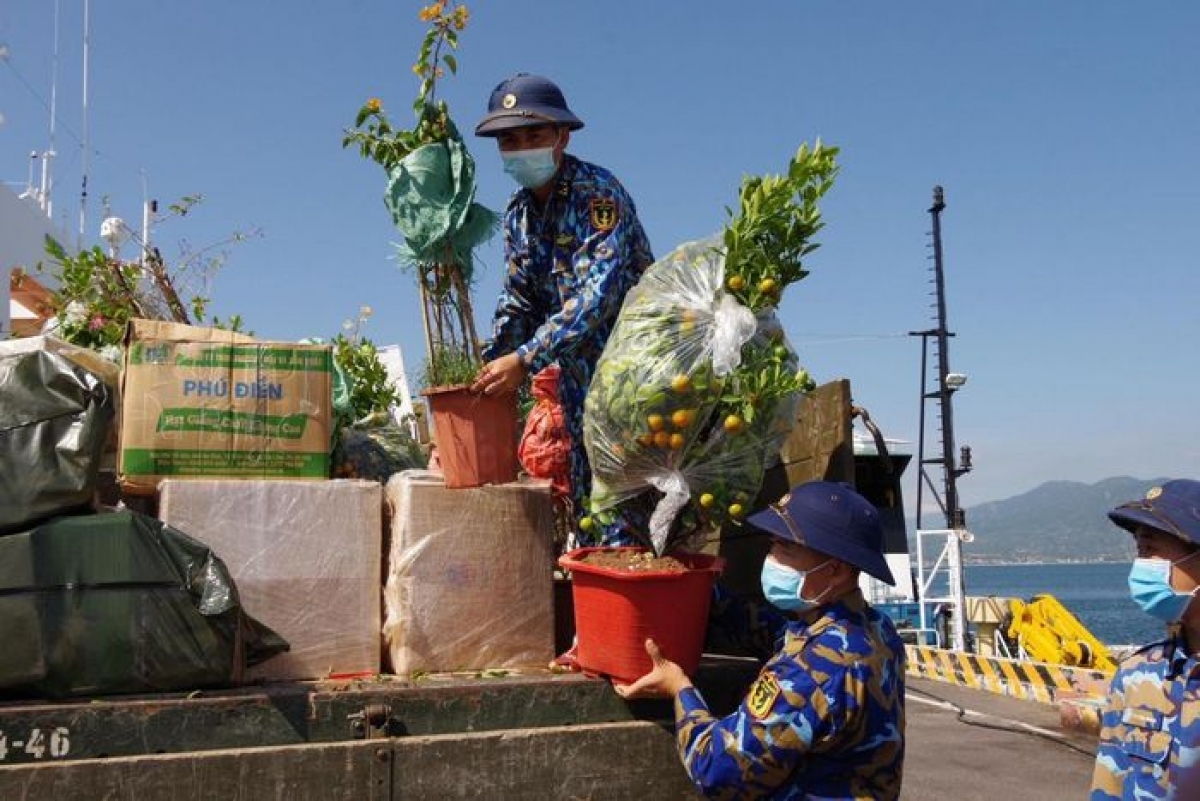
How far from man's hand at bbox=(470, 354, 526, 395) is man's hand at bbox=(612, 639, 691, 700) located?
92 centimetres

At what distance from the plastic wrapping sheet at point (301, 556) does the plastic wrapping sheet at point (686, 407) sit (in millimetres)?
658

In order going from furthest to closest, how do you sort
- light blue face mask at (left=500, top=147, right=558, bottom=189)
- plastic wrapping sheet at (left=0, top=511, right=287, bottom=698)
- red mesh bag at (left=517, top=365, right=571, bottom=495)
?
1. red mesh bag at (left=517, top=365, right=571, bottom=495)
2. light blue face mask at (left=500, top=147, right=558, bottom=189)
3. plastic wrapping sheet at (left=0, top=511, right=287, bottom=698)

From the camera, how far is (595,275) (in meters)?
3.45

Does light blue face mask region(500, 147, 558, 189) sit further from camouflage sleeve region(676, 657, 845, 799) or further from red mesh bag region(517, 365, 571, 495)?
camouflage sleeve region(676, 657, 845, 799)

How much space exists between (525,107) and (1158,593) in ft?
7.70

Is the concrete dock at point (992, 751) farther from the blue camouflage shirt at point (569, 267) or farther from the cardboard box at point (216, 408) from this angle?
A: the cardboard box at point (216, 408)

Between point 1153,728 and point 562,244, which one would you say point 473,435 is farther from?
point 1153,728

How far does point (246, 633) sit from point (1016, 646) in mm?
18420

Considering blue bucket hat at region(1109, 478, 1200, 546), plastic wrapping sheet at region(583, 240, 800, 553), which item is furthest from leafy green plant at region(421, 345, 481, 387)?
blue bucket hat at region(1109, 478, 1200, 546)

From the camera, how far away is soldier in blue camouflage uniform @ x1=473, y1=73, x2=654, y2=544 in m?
3.37

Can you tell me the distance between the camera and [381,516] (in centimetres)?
296

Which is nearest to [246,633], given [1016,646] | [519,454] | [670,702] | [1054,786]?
[670,702]

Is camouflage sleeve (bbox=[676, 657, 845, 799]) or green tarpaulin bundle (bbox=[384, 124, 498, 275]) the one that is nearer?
camouflage sleeve (bbox=[676, 657, 845, 799])

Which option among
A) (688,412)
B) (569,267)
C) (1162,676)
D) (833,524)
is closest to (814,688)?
(833,524)
